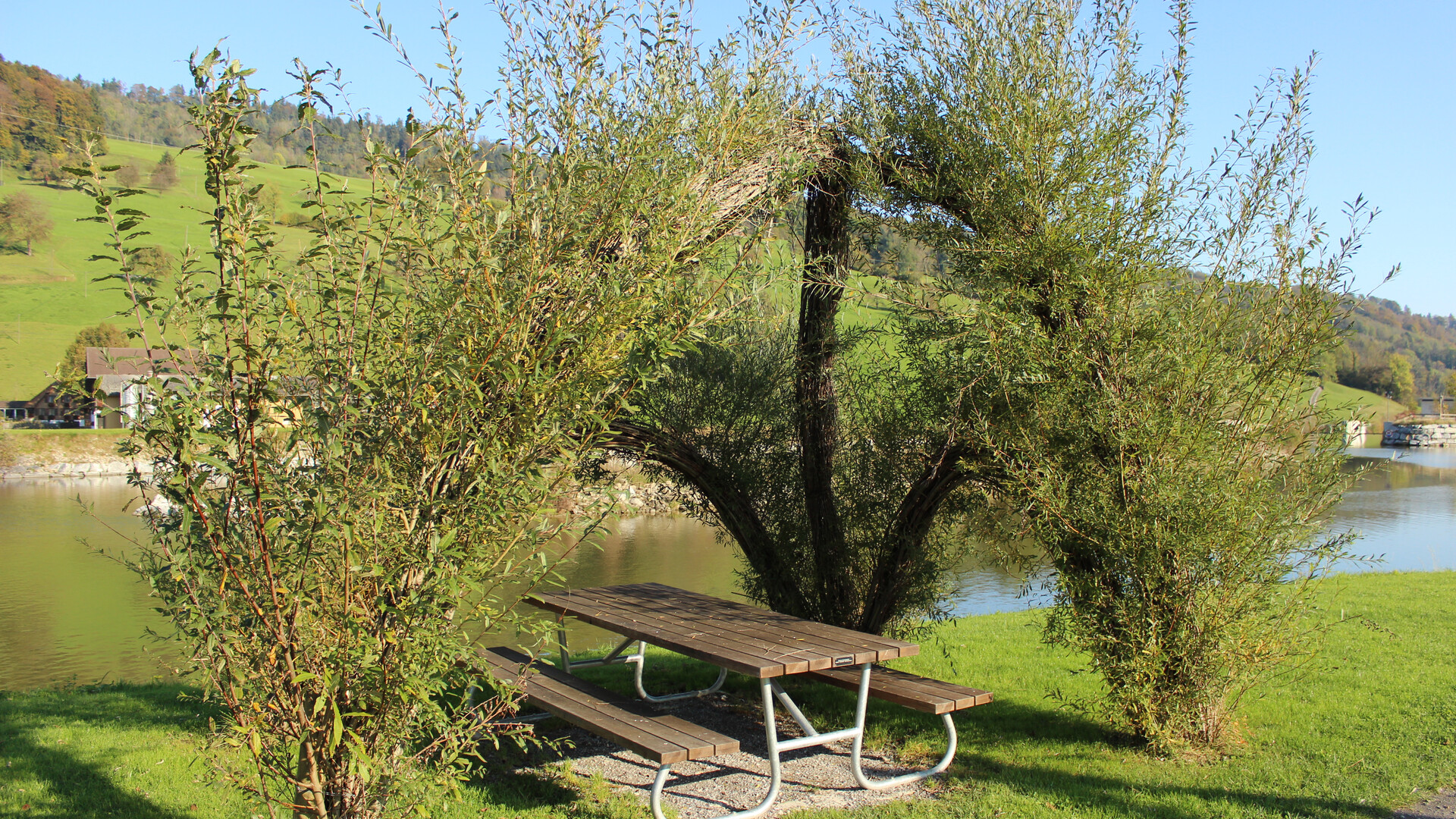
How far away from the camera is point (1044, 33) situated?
5320 mm

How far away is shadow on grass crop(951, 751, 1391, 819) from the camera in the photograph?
4.28m

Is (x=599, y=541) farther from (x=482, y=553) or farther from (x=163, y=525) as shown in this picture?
(x=163, y=525)

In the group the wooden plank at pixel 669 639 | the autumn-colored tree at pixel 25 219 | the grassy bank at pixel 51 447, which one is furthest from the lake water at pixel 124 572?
the autumn-colored tree at pixel 25 219

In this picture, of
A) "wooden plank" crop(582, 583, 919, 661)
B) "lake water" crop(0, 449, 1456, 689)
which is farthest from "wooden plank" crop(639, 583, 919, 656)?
"lake water" crop(0, 449, 1456, 689)

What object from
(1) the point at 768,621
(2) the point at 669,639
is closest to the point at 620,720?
(2) the point at 669,639

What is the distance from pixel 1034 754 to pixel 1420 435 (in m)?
78.1

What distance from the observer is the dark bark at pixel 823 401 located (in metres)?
6.41

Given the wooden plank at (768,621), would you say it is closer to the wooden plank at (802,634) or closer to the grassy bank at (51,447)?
the wooden plank at (802,634)

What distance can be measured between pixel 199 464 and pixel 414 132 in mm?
1155

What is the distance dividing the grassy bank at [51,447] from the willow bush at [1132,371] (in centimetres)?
3512

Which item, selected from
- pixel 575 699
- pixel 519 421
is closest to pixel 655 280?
pixel 519 421

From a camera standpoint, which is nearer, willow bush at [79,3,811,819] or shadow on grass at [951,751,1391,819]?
willow bush at [79,3,811,819]

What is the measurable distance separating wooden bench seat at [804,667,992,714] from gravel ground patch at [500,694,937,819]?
0.46 meters

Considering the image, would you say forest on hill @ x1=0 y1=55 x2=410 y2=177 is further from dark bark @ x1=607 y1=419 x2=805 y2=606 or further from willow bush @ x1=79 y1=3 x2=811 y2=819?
dark bark @ x1=607 y1=419 x2=805 y2=606
